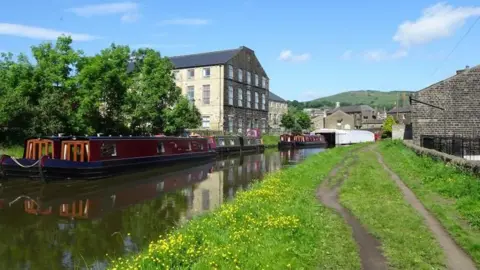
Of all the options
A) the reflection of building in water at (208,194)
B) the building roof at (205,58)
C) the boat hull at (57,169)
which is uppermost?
the building roof at (205,58)

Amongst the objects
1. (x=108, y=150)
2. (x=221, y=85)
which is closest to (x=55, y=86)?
(x=108, y=150)

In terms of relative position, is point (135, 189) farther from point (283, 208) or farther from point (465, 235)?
point (465, 235)

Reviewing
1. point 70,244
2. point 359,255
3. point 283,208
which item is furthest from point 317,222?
point 70,244

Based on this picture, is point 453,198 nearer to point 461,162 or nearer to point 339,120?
point 461,162

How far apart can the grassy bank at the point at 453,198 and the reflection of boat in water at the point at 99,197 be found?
9223mm

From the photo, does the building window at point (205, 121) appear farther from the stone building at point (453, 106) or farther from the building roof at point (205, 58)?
the stone building at point (453, 106)

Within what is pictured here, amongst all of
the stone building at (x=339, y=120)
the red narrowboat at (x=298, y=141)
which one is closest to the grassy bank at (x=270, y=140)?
the red narrowboat at (x=298, y=141)

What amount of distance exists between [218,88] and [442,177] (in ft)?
128

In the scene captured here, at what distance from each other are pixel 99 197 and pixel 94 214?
3.31m

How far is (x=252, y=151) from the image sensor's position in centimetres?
4653

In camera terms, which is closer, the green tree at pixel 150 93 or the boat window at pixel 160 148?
the boat window at pixel 160 148

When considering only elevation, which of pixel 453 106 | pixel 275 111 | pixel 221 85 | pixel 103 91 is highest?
pixel 221 85

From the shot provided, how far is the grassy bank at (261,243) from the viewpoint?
5453 millimetres

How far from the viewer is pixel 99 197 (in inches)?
641
